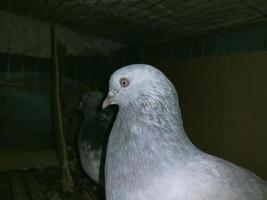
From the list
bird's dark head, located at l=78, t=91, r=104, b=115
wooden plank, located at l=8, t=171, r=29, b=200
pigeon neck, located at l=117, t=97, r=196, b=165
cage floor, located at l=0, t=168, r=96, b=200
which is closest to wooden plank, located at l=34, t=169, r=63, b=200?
cage floor, located at l=0, t=168, r=96, b=200

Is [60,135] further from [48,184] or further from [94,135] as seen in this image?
[48,184]

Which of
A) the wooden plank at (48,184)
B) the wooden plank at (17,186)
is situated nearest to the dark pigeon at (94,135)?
the wooden plank at (48,184)

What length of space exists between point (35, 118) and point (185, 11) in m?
2.16

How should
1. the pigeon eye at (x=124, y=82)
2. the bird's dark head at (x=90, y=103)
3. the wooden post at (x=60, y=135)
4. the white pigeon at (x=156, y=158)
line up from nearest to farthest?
the white pigeon at (x=156, y=158)
the pigeon eye at (x=124, y=82)
the wooden post at (x=60, y=135)
the bird's dark head at (x=90, y=103)

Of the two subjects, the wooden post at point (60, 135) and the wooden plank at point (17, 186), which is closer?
the wooden plank at point (17, 186)

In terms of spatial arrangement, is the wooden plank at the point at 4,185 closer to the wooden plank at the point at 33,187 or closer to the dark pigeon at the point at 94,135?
the wooden plank at the point at 33,187

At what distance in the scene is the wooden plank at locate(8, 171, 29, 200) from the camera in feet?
8.36

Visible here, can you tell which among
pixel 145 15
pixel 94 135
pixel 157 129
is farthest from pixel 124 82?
pixel 94 135

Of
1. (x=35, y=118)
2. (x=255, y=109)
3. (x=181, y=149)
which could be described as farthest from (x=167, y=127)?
(x=35, y=118)

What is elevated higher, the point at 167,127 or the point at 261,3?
the point at 261,3

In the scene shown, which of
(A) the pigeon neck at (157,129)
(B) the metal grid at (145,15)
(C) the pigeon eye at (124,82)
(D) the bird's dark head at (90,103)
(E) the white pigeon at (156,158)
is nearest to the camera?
(E) the white pigeon at (156,158)

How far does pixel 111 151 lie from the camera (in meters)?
1.54

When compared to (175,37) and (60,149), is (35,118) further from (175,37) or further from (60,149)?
(175,37)

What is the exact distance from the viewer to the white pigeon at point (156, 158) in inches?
50.6
